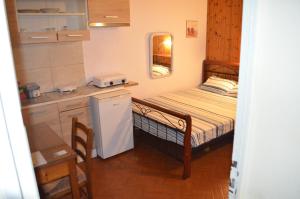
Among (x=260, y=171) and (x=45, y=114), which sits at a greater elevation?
(x=260, y=171)

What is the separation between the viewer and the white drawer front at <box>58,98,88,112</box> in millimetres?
3117

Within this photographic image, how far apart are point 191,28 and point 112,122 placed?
252 centimetres

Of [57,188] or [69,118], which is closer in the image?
[57,188]

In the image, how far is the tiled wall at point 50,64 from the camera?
3169mm

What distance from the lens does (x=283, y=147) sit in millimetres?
1088

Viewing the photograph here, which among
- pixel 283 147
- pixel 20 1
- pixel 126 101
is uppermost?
pixel 20 1

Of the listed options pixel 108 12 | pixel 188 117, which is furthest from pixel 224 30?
pixel 188 117

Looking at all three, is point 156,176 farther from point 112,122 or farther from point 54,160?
point 54,160

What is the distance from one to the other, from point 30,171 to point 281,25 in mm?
987

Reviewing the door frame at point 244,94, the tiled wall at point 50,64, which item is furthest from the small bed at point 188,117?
the door frame at point 244,94

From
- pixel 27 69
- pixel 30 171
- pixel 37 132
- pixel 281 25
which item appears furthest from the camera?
pixel 27 69

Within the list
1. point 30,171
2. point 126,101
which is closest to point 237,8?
point 126,101

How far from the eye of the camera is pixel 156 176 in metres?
3.15

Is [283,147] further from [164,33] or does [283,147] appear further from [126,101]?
[164,33]
